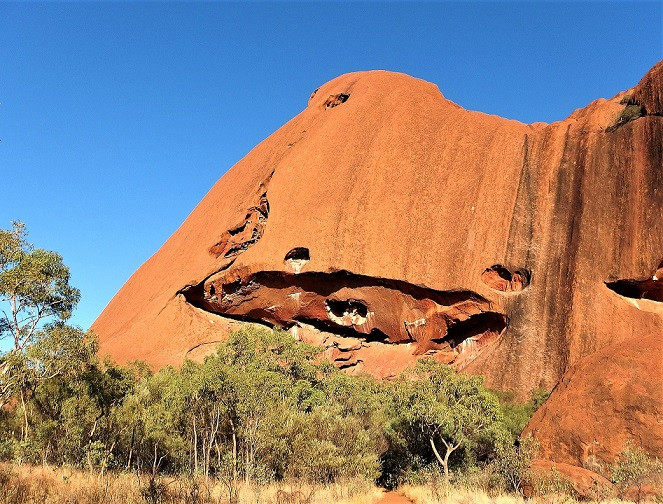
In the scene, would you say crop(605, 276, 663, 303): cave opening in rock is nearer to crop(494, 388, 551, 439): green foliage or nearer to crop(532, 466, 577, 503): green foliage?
crop(494, 388, 551, 439): green foliage

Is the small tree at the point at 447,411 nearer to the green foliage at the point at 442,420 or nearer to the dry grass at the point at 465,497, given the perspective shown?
the green foliage at the point at 442,420

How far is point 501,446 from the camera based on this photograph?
14555mm

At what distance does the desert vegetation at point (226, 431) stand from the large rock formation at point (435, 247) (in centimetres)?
759

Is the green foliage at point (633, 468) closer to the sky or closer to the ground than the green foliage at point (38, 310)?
closer to the ground

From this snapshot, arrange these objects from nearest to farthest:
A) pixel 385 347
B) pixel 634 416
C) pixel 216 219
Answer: pixel 634 416, pixel 385 347, pixel 216 219

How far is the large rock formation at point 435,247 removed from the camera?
2575cm

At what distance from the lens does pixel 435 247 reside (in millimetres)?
→ 29969

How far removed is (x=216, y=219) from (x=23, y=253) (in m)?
24.9

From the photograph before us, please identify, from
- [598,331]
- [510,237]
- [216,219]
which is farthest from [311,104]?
[598,331]

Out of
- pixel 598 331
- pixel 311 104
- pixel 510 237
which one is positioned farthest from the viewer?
pixel 311 104

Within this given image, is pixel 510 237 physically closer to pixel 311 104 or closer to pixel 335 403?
pixel 335 403

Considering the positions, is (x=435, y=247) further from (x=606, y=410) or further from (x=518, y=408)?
(x=606, y=410)

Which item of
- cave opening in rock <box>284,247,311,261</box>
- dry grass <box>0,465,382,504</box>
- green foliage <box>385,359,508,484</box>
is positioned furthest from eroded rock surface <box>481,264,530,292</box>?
dry grass <box>0,465,382,504</box>

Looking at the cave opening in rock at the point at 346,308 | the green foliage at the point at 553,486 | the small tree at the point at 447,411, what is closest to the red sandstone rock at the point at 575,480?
the green foliage at the point at 553,486
